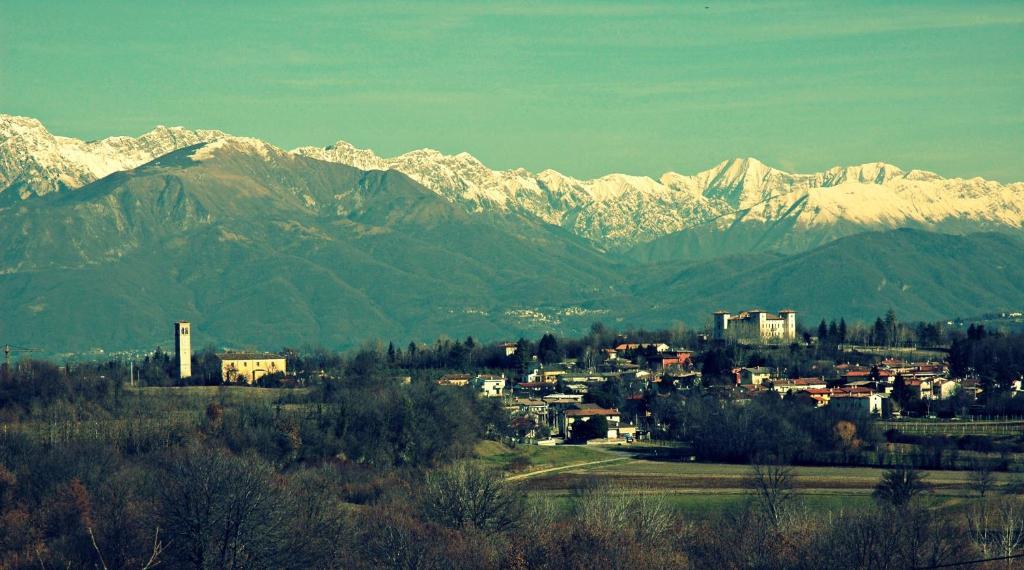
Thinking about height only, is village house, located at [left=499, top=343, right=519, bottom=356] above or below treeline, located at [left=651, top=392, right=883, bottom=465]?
above

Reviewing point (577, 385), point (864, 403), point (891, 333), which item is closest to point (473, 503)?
point (864, 403)

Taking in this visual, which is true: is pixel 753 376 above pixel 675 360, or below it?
below

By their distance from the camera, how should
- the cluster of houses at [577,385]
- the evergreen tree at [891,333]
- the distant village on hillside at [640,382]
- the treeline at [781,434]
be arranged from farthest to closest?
1. the evergreen tree at [891,333]
2. the cluster of houses at [577,385]
3. the distant village on hillside at [640,382]
4. the treeline at [781,434]

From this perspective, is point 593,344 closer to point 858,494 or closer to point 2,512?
point 858,494

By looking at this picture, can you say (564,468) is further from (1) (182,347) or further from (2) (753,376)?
(1) (182,347)

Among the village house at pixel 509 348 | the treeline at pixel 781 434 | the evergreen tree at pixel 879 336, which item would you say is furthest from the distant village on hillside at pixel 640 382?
the treeline at pixel 781 434

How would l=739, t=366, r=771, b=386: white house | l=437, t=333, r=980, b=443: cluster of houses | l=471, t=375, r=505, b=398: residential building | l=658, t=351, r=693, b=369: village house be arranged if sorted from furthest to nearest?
1. l=658, t=351, r=693, b=369: village house
2. l=739, t=366, r=771, b=386: white house
3. l=471, t=375, r=505, b=398: residential building
4. l=437, t=333, r=980, b=443: cluster of houses

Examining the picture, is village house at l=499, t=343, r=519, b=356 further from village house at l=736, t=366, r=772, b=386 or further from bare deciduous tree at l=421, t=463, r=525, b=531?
bare deciduous tree at l=421, t=463, r=525, b=531

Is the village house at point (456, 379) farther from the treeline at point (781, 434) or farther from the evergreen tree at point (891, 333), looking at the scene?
the evergreen tree at point (891, 333)

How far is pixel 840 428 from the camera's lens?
100438 mm

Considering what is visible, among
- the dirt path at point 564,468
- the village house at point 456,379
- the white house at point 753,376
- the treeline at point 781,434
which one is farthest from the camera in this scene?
the white house at point 753,376

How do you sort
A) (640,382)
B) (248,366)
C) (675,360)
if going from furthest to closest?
(675,360)
(248,366)
(640,382)

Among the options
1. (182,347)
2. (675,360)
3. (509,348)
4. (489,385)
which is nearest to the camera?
(489,385)

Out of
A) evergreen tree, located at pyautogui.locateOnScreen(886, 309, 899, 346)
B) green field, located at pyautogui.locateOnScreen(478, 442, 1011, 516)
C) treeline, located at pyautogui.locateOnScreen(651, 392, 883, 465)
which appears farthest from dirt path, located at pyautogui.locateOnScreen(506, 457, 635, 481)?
evergreen tree, located at pyautogui.locateOnScreen(886, 309, 899, 346)
